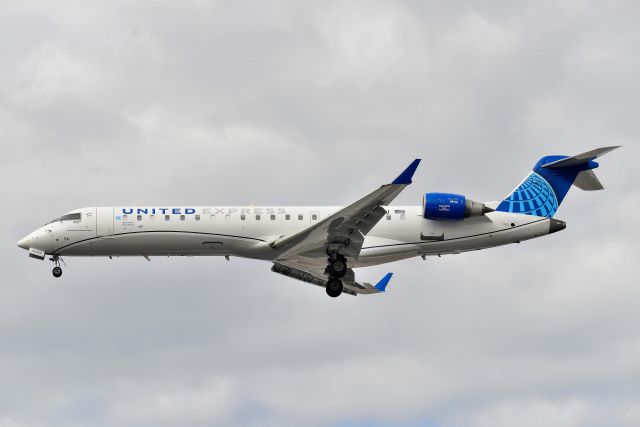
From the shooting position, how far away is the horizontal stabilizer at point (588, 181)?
5203 cm

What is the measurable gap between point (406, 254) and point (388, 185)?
259 inches

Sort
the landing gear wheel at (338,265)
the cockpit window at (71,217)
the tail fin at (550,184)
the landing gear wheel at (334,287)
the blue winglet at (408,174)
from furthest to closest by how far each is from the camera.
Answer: the tail fin at (550,184)
the cockpit window at (71,217)
the landing gear wheel at (334,287)
the landing gear wheel at (338,265)
the blue winglet at (408,174)

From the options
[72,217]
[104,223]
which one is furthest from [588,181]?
[72,217]

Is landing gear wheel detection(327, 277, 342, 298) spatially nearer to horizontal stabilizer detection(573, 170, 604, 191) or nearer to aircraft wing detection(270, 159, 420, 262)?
aircraft wing detection(270, 159, 420, 262)

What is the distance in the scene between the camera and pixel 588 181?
52312mm

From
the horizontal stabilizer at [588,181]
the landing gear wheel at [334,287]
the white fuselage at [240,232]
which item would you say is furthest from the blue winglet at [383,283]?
the horizontal stabilizer at [588,181]

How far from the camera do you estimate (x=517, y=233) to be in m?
50.4

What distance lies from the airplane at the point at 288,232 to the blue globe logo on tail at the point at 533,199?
8 centimetres

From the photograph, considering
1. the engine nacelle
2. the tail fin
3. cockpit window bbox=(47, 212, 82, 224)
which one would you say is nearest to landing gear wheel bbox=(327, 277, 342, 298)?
the engine nacelle

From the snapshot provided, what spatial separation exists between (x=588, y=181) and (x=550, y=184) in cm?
167

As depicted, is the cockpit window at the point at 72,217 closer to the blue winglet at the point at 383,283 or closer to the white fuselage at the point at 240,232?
the white fuselage at the point at 240,232

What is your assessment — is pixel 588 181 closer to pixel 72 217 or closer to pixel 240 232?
pixel 240 232

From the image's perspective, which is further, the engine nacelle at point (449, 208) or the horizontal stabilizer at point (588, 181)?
the horizontal stabilizer at point (588, 181)

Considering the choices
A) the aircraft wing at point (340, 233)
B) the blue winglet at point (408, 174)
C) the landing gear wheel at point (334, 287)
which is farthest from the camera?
the landing gear wheel at point (334, 287)
